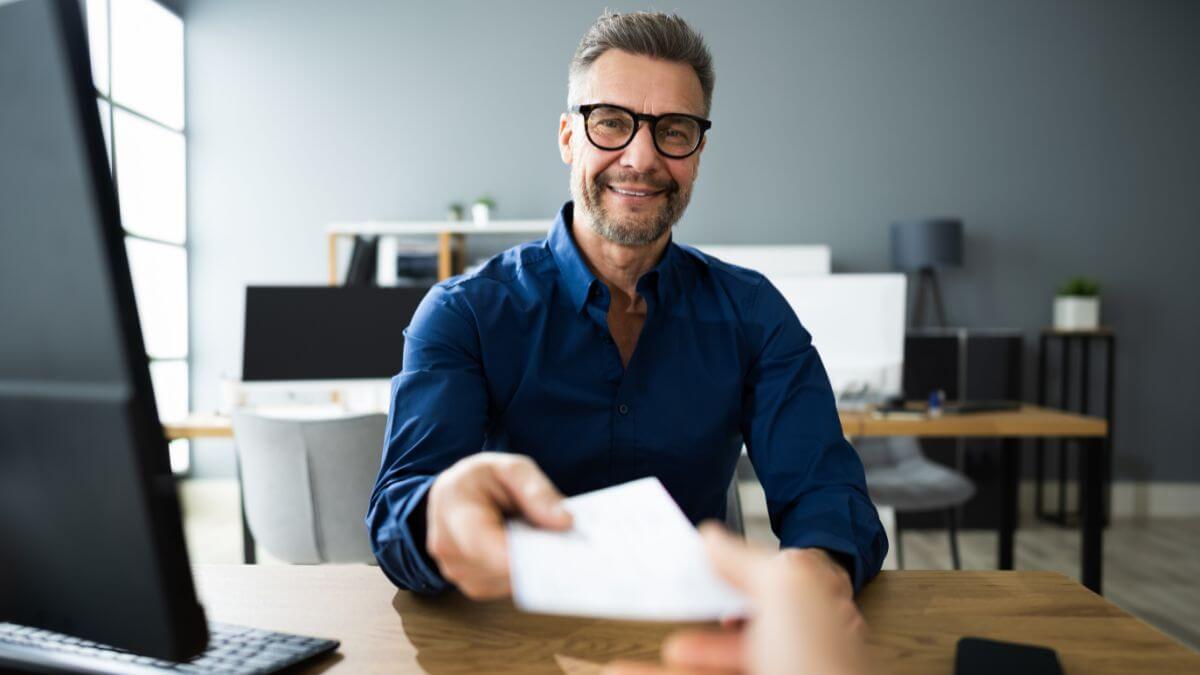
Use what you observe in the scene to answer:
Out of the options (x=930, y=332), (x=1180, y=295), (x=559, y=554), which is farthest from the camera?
(x=1180, y=295)

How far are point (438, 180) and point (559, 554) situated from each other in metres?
5.02

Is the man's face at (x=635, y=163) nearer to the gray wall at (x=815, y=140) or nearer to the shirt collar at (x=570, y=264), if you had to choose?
the shirt collar at (x=570, y=264)

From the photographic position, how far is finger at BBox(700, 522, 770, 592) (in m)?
0.46

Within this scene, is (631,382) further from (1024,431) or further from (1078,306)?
(1078,306)

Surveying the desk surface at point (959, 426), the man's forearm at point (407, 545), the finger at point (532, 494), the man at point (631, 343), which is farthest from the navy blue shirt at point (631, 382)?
the desk surface at point (959, 426)

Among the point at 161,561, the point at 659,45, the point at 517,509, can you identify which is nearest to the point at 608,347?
the point at 659,45

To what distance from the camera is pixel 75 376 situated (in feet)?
1.35

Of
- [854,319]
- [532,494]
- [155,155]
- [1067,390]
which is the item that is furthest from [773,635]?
[155,155]

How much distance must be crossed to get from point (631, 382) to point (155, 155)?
494 centimetres

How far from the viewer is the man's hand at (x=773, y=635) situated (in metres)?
0.39

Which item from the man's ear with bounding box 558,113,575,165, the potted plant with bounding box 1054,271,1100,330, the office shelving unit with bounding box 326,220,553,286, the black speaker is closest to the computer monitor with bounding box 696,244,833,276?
the black speaker

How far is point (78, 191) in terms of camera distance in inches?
15.8

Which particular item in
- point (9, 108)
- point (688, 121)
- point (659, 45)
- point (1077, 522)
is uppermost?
point (659, 45)

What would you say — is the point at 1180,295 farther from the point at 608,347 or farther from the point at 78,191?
the point at 78,191
